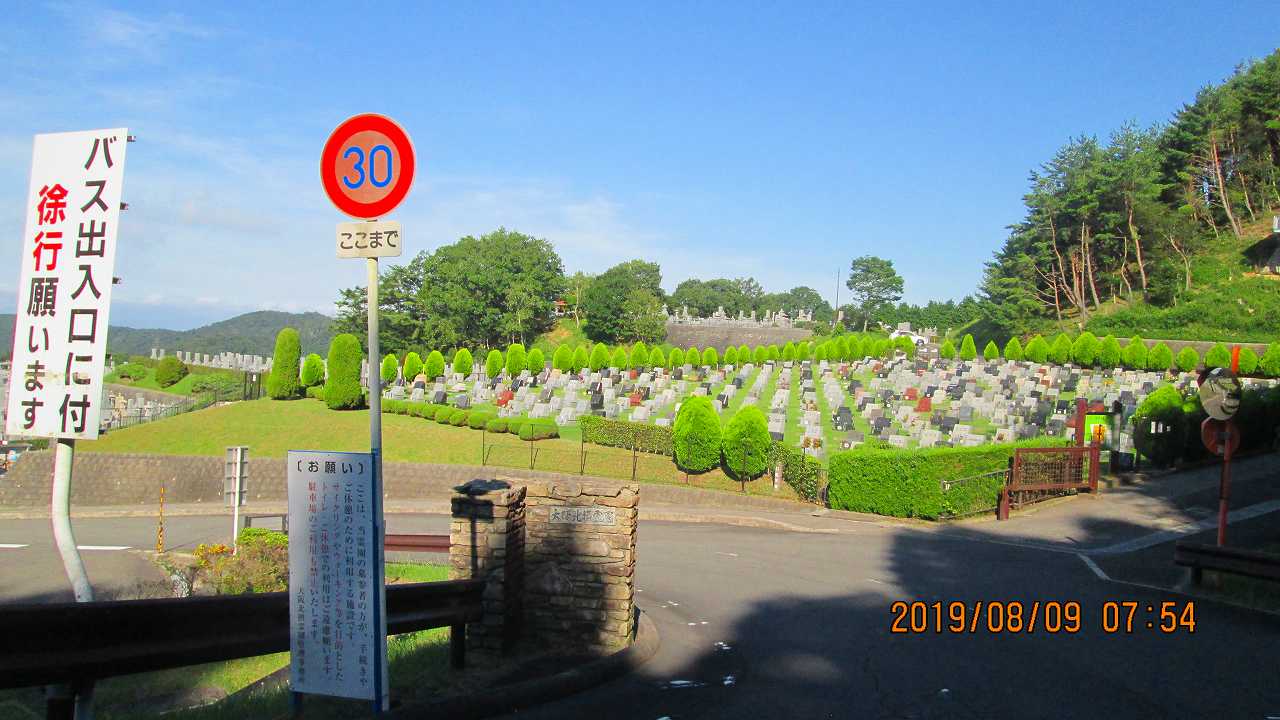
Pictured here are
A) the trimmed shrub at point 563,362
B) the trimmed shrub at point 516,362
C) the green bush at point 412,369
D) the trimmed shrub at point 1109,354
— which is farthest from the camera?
the green bush at point 412,369

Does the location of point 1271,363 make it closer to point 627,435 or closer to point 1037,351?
point 1037,351

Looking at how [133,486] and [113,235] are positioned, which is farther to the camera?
[133,486]

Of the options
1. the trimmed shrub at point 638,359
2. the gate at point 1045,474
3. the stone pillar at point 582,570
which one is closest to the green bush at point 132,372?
the trimmed shrub at point 638,359

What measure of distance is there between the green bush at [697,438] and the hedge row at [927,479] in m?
5.49

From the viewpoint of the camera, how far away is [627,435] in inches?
1174

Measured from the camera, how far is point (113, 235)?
5230mm

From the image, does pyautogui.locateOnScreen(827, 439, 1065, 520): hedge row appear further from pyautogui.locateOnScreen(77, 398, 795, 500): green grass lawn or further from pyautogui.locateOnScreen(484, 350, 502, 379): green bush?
pyautogui.locateOnScreen(484, 350, 502, 379): green bush

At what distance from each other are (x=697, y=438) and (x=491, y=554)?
760 inches

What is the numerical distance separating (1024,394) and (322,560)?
35822mm

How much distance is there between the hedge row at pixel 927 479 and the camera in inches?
794

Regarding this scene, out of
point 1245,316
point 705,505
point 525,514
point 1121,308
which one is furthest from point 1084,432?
point 1121,308

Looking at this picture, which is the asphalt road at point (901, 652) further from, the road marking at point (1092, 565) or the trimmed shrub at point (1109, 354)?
the trimmed shrub at point (1109, 354)

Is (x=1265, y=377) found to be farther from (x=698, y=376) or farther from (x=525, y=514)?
(x=525, y=514)

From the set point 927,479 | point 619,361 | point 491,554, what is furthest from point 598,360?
point 491,554
